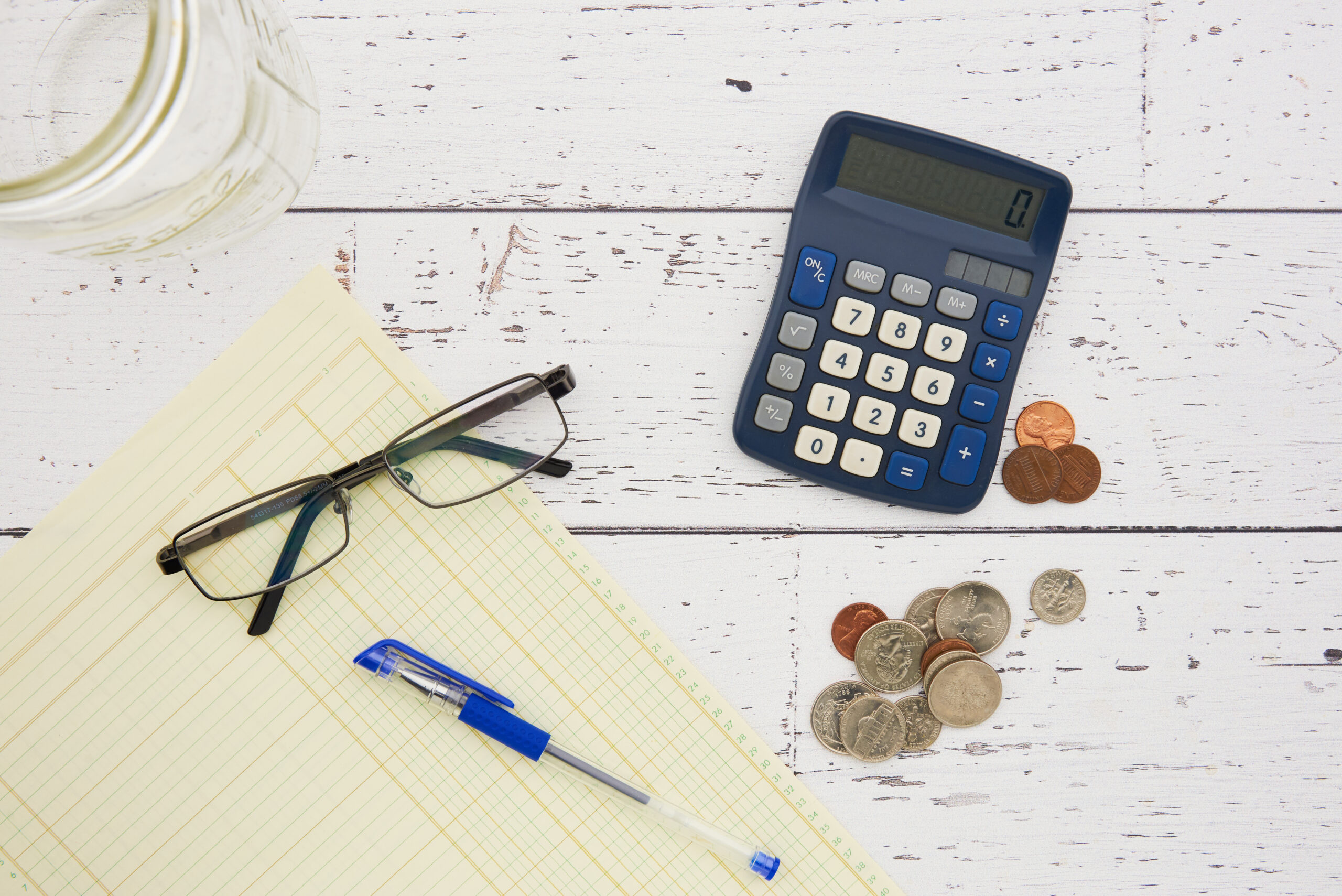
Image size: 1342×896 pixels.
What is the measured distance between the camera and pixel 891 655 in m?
0.61

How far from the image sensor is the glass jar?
455 mm

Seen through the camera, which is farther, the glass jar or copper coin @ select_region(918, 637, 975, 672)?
copper coin @ select_region(918, 637, 975, 672)

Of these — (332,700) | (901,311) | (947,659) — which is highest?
(901,311)

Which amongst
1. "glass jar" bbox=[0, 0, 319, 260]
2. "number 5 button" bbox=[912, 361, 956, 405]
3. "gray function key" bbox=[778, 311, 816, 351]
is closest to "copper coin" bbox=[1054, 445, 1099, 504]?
"number 5 button" bbox=[912, 361, 956, 405]

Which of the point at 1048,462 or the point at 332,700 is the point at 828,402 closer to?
the point at 1048,462

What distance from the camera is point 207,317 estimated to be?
2.01ft

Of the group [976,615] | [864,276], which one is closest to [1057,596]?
[976,615]

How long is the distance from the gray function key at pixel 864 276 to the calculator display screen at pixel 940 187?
0.05m

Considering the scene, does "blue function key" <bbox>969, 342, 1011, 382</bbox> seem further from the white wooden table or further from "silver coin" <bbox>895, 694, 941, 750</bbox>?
"silver coin" <bbox>895, 694, 941, 750</bbox>

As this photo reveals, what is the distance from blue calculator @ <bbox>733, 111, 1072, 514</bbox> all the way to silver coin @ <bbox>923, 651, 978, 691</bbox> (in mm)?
102

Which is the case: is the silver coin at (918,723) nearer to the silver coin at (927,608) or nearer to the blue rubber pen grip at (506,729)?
the silver coin at (927,608)

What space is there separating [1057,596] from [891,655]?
0.13 meters

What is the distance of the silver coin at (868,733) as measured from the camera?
605mm

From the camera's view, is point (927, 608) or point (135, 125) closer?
point (135, 125)
